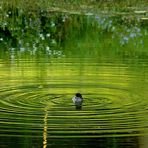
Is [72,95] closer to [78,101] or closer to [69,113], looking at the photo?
[78,101]

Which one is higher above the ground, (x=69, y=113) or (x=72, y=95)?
(x=72, y=95)

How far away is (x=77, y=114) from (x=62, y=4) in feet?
94.6

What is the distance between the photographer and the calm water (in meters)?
15.1

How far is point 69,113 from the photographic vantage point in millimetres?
16922

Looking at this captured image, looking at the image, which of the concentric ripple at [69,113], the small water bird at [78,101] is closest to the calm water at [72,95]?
the concentric ripple at [69,113]

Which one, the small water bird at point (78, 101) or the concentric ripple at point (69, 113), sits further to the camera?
the small water bird at point (78, 101)

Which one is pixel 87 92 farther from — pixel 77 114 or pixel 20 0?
pixel 20 0

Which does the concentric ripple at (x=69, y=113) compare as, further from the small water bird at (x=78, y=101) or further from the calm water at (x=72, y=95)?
the small water bird at (x=78, y=101)

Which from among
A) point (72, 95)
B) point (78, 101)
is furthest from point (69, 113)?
point (72, 95)

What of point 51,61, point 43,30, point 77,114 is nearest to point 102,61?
point 51,61

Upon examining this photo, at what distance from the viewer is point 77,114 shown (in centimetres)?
1680

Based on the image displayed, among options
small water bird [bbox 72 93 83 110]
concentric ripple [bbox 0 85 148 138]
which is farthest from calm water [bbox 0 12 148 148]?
small water bird [bbox 72 93 83 110]

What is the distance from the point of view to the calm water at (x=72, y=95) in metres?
15.1

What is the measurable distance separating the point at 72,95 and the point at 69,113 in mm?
2291
